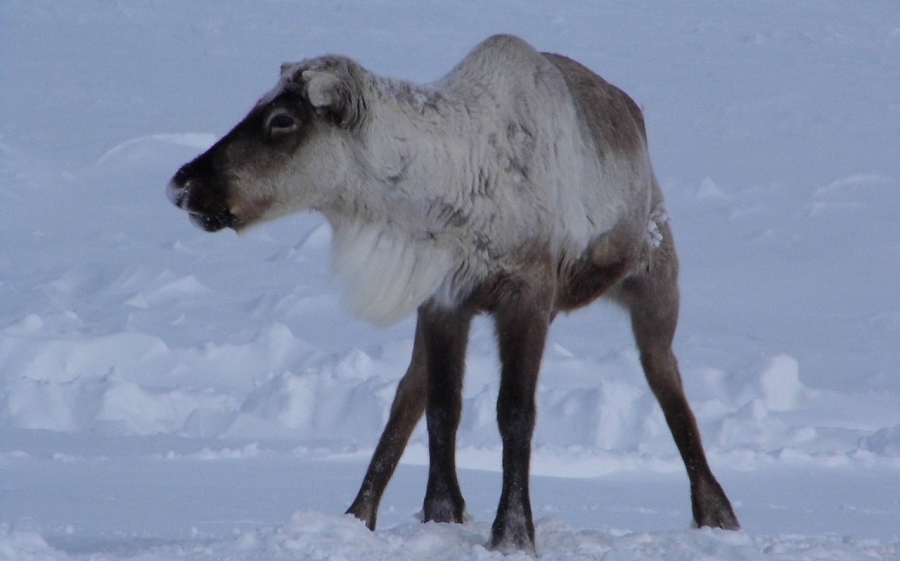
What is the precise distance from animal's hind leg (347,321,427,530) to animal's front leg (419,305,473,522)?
0.70 ft

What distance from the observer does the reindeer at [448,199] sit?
414cm

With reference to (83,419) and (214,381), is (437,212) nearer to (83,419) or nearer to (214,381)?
(83,419)

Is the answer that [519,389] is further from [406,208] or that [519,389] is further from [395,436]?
[395,436]

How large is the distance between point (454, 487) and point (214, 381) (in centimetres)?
487

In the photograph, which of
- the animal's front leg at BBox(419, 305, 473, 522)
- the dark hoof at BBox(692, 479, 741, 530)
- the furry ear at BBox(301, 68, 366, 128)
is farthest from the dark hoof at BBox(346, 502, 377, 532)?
the furry ear at BBox(301, 68, 366, 128)

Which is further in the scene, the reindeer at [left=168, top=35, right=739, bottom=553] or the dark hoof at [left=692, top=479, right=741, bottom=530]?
the dark hoof at [left=692, top=479, right=741, bottom=530]

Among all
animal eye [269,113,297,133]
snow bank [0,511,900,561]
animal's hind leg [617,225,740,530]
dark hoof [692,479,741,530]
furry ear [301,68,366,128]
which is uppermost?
furry ear [301,68,366,128]

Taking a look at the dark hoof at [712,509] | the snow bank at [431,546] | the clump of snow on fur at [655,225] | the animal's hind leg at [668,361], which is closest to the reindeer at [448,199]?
the snow bank at [431,546]

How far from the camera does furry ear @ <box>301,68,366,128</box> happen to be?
4098 millimetres

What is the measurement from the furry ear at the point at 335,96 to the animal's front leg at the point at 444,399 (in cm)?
80

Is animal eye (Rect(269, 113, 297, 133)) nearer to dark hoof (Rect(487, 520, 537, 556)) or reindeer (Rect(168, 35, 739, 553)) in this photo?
reindeer (Rect(168, 35, 739, 553))

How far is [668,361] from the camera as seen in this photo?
5418mm

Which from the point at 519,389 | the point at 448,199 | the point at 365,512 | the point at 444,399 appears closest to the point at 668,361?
the point at 444,399

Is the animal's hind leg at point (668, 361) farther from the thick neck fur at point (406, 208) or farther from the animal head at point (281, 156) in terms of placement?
the animal head at point (281, 156)
